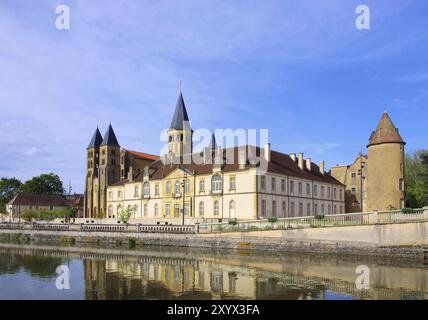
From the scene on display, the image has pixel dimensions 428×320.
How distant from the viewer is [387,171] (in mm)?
37781

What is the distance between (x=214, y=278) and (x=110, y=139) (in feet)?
185

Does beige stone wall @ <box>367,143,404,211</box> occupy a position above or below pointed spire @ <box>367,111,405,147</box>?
below

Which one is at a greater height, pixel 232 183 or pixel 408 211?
pixel 232 183

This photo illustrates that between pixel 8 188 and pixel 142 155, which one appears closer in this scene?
pixel 142 155

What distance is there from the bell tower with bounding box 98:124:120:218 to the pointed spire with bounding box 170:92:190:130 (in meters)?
10.9

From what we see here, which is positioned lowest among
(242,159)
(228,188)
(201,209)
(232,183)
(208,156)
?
(201,209)

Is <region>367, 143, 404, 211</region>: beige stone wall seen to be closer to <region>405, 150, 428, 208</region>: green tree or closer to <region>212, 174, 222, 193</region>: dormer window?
<region>405, 150, 428, 208</region>: green tree

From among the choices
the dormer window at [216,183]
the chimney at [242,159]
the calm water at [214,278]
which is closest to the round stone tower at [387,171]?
the calm water at [214,278]

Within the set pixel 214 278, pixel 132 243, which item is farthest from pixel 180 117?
pixel 214 278

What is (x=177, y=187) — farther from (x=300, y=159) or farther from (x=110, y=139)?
(x=110, y=139)

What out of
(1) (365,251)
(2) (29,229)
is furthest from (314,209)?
(2) (29,229)

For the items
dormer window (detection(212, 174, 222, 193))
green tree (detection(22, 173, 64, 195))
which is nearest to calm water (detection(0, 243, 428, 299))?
dormer window (detection(212, 174, 222, 193))

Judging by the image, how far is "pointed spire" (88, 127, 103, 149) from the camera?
76562mm
